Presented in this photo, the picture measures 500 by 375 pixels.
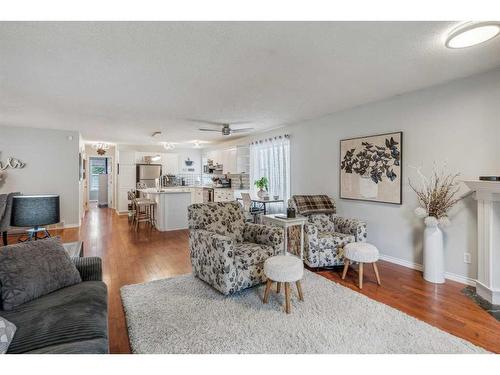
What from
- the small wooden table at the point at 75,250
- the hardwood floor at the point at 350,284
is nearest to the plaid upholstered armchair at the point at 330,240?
the hardwood floor at the point at 350,284

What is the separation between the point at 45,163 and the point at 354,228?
260 inches

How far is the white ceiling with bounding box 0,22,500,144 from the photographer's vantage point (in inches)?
74.7

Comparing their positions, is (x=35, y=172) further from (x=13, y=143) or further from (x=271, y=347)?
(x=271, y=347)

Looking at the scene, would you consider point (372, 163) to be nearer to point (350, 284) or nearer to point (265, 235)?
point (350, 284)

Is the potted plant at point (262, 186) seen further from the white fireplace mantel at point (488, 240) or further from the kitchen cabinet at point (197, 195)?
the white fireplace mantel at point (488, 240)

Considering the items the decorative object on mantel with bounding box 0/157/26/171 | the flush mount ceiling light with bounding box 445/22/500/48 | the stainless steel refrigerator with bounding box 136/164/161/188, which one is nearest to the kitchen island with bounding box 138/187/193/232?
the decorative object on mantel with bounding box 0/157/26/171

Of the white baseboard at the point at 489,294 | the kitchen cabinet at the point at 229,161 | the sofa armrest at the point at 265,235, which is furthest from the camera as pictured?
the kitchen cabinet at the point at 229,161

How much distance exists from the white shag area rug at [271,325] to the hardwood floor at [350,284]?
0.44 ft

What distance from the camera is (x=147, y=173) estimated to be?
8.70 m

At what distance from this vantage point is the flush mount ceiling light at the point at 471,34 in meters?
1.83

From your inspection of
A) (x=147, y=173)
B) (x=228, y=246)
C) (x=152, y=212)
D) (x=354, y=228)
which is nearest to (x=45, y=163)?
(x=152, y=212)

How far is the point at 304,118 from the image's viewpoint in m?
4.84

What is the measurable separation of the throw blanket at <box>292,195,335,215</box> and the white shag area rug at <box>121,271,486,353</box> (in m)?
1.40
